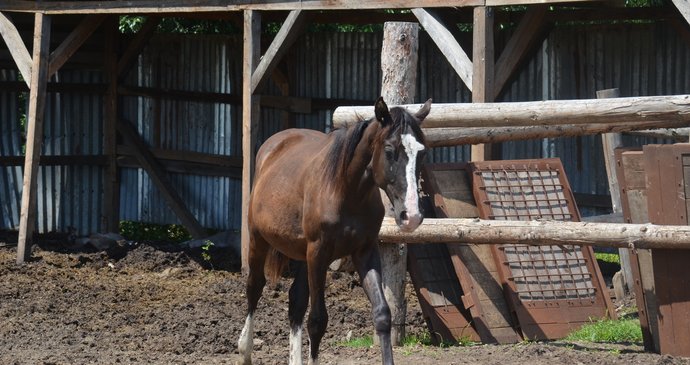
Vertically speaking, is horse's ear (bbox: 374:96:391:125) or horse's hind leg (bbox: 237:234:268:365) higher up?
horse's ear (bbox: 374:96:391:125)

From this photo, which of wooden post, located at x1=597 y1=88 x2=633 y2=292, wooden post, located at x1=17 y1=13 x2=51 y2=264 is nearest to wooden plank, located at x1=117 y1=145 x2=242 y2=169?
wooden post, located at x1=17 y1=13 x2=51 y2=264

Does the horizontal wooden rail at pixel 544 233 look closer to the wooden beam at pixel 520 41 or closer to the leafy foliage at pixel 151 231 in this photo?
the wooden beam at pixel 520 41

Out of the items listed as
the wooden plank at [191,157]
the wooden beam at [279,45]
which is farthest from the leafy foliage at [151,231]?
the wooden beam at [279,45]

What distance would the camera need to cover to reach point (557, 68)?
11758mm

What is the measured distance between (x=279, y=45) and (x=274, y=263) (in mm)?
3965

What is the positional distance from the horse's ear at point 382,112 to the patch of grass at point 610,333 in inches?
103

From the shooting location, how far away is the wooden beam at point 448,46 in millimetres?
9812

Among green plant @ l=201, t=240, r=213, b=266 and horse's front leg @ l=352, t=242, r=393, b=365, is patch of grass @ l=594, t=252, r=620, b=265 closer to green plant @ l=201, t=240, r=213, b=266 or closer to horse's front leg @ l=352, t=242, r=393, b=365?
green plant @ l=201, t=240, r=213, b=266

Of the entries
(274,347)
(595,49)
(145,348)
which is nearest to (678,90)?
(595,49)

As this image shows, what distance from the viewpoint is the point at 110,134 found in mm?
15828

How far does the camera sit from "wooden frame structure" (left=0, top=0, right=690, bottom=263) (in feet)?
32.1

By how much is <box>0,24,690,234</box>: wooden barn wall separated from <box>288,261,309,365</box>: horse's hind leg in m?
5.06

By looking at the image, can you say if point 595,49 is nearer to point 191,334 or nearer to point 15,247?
point 191,334

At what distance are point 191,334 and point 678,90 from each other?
17.5ft
